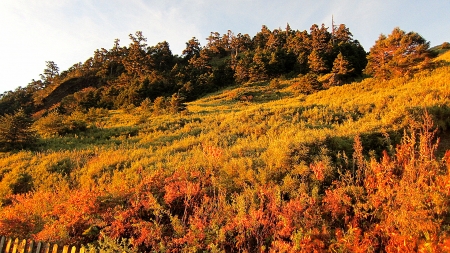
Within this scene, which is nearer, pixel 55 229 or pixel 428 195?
pixel 428 195

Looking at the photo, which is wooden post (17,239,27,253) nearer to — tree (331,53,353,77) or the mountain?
the mountain

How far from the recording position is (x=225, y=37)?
72.6 metres

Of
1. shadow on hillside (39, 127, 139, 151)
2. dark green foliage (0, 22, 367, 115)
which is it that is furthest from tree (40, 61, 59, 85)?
shadow on hillside (39, 127, 139, 151)

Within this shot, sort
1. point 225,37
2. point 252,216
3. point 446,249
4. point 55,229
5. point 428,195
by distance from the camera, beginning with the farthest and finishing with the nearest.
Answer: point 225,37, point 55,229, point 252,216, point 428,195, point 446,249

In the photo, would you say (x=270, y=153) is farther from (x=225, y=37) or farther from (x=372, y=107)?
(x=225, y=37)

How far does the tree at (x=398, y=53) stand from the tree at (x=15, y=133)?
2575cm

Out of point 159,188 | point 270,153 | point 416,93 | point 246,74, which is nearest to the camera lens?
point 159,188

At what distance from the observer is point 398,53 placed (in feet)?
78.5

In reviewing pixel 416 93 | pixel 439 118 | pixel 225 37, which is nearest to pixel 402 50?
pixel 416 93

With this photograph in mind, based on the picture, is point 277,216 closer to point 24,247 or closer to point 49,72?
point 24,247

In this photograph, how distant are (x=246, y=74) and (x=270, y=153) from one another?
3762 cm

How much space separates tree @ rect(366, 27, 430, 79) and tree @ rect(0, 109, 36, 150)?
25.8 meters

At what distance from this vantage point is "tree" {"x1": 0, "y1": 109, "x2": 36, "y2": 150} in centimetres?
1291

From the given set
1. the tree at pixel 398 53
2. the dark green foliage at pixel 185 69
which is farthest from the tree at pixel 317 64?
the tree at pixel 398 53
